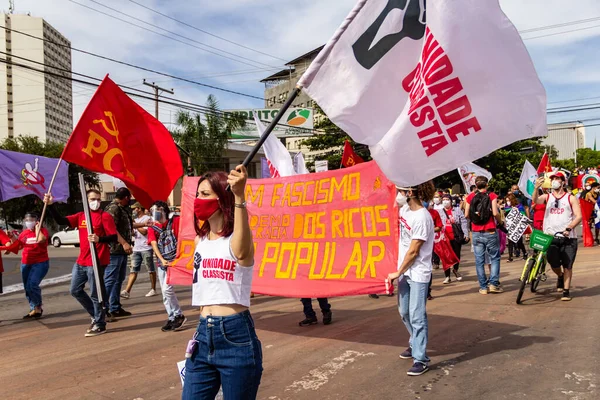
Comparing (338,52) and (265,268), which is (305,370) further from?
(338,52)

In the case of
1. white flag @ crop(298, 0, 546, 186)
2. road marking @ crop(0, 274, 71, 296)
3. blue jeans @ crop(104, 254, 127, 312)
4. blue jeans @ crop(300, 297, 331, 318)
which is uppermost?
white flag @ crop(298, 0, 546, 186)

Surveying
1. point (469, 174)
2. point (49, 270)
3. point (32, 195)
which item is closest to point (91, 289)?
point (49, 270)

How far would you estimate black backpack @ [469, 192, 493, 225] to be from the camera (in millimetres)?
9047

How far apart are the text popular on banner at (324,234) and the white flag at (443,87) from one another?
6.62ft

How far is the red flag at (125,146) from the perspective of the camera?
6402 millimetres

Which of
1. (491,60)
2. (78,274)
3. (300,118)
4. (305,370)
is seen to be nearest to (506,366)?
(305,370)

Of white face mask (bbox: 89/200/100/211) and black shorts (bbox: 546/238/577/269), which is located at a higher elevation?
white face mask (bbox: 89/200/100/211)

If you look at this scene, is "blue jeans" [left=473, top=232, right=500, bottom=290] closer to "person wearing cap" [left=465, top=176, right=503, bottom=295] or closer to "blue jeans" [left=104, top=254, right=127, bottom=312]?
"person wearing cap" [left=465, top=176, right=503, bottom=295]

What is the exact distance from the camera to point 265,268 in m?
6.75

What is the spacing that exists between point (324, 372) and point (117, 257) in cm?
458

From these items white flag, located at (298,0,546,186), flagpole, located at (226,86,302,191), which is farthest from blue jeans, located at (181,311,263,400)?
white flag, located at (298,0,546,186)

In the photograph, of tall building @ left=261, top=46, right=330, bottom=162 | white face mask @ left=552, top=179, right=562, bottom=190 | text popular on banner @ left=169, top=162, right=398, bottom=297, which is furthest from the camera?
tall building @ left=261, top=46, right=330, bottom=162

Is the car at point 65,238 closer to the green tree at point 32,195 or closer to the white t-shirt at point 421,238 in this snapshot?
the green tree at point 32,195

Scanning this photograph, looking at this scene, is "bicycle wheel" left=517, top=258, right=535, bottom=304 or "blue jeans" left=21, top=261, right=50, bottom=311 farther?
"blue jeans" left=21, top=261, right=50, bottom=311
